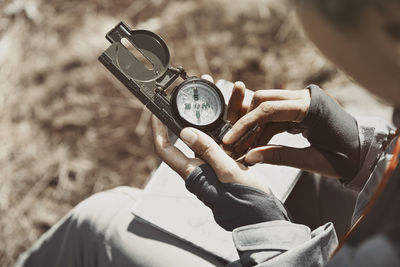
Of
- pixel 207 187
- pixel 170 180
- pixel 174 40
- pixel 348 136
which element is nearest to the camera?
pixel 207 187

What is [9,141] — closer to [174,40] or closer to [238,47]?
[174,40]

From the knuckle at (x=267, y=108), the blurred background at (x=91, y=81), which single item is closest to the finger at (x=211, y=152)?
the knuckle at (x=267, y=108)

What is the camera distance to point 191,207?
3.47 feet

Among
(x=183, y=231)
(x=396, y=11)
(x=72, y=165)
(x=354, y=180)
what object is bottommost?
(x=354, y=180)

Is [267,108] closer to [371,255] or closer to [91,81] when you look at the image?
[371,255]

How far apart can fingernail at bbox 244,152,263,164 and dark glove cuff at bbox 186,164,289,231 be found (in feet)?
0.30

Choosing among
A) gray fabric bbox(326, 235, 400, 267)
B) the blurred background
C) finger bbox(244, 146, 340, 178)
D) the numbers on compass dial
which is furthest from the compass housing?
the blurred background

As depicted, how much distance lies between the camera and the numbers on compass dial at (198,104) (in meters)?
0.95

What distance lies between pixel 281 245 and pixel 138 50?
1.47 ft

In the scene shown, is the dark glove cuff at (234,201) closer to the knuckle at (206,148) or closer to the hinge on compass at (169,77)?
the knuckle at (206,148)

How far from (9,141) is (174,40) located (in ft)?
2.03

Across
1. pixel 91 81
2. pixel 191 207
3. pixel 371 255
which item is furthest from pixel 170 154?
pixel 91 81

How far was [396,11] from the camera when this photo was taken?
53 cm

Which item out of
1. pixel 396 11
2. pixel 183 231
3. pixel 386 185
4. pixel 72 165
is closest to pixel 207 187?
pixel 183 231
